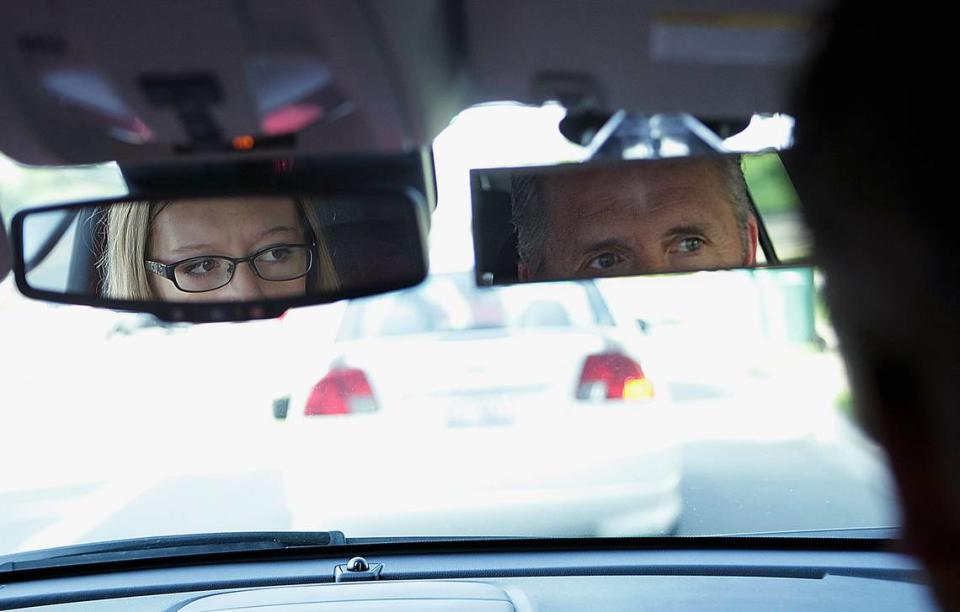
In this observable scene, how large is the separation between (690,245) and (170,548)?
8.93 feet

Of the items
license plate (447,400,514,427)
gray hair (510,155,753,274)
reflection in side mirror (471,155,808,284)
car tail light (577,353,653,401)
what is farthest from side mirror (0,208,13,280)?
car tail light (577,353,653,401)

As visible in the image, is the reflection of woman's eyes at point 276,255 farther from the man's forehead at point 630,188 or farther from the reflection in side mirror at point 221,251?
A: the man's forehead at point 630,188

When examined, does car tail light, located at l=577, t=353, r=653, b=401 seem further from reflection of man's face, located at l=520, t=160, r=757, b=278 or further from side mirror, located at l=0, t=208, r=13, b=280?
side mirror, located at l=0, t=208, r=13, b=280

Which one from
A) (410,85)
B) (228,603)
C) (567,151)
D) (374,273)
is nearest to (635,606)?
(228,603)

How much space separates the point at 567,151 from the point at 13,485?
5.71m

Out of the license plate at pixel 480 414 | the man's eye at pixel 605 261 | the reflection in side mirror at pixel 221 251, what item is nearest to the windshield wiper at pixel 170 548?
the reflection in side mirror at pixel 221 251

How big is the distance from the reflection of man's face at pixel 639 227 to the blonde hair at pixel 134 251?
619 millimetres

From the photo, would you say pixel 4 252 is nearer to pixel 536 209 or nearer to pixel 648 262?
pixel 536 209

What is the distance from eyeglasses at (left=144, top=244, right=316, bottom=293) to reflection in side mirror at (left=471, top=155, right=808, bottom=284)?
26.8 inches

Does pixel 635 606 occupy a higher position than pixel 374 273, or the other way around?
pixel 374 273

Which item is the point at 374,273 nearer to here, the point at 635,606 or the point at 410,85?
the point at 410,85

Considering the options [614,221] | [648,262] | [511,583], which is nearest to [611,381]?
[511,583]

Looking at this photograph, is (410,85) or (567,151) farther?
(567,151)

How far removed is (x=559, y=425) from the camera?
247 inches
